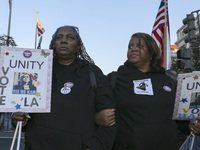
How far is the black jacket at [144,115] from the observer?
2496 millimetres

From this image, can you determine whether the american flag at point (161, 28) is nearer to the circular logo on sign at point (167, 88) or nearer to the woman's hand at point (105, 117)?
the circular logo on sign at point (167, 88)

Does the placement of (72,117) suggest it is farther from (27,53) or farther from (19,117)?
(27,53)

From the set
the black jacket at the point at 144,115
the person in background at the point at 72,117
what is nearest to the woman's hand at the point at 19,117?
the person in background at the point at 72,117

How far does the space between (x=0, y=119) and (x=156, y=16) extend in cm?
876

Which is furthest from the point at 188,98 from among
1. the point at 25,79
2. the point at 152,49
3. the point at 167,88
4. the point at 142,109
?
the point at 25,79

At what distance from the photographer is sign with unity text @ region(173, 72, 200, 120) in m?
→ 2.64

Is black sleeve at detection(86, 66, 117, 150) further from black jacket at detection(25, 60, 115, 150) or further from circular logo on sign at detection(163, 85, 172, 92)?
circular logo on sign at detection(163, 85, 172, 92)

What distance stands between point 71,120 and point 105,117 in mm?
306

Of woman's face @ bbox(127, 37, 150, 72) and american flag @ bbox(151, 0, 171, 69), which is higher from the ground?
american flag @ bbox(151, 0, 171, 69)

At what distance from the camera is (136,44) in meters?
2.91

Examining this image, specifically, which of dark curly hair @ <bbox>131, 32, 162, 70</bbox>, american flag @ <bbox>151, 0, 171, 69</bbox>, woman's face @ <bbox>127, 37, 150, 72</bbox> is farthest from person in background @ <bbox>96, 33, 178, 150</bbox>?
american flag @ <bbox>151, 0, 171, 69</bbox>

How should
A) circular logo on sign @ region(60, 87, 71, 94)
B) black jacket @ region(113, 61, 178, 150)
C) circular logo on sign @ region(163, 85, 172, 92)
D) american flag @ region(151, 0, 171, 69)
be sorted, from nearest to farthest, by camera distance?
circular logo on sign @ region(60, 87, 71, 94) → black jacket @ region(113, 61, 178, 150) → circular logo on sign @ region(163, 85, 172, 92) → american flag @ region(151, 0, 171, 69)

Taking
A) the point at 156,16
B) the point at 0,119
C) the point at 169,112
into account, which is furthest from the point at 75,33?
the point at 0,119

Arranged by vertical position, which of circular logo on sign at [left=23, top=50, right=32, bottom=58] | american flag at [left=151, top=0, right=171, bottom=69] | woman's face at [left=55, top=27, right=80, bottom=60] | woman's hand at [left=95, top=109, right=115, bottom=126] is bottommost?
Answer: woman's hand at [left=95, top=109, right=115, bottom=126]
